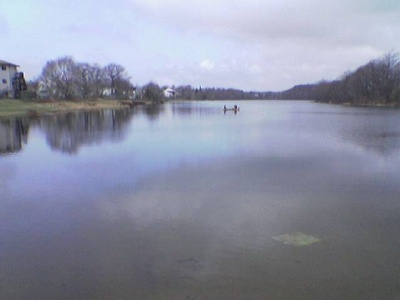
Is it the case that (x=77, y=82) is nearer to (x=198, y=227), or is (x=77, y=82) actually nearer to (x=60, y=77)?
(x=60, y=77)

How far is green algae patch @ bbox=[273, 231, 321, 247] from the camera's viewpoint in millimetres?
7258

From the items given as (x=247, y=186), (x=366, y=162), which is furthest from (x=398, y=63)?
(x=247, y=186)

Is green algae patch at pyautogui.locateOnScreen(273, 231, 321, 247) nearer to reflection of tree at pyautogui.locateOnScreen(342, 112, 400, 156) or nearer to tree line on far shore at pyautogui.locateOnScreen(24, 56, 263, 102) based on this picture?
reflection of tree at pyautogui.locateOnScreen(342, 112, 400, 156)

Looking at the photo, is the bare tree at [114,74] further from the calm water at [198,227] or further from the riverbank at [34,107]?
the calm water at [198,227]

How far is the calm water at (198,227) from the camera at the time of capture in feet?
19.0

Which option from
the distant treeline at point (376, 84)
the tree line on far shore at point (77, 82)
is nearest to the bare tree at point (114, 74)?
the tree line on far shore at point (77, 82)

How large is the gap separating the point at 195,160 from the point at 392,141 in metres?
13.4

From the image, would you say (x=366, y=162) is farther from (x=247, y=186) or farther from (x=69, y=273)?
(x=69, y=273)

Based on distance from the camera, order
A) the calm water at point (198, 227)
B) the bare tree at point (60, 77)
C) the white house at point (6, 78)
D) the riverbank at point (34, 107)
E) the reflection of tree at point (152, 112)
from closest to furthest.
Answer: the calm water at point (198, 227), the riverbank at point (34, 107), the reflection of tree at point (152, 112), the white house at point (6, 78), the bare tree at point (60, 77)

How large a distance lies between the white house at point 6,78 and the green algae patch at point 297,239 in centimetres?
6923

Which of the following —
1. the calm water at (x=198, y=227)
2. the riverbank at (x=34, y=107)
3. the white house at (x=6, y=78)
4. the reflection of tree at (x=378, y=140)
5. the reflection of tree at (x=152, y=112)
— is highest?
the white house at (x=6, y=78)

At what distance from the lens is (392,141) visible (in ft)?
72.1

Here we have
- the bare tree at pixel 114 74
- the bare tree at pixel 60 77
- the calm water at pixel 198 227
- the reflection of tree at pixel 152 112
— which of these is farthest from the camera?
the bare tree at pixel 114 74

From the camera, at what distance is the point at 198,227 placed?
816 cm
